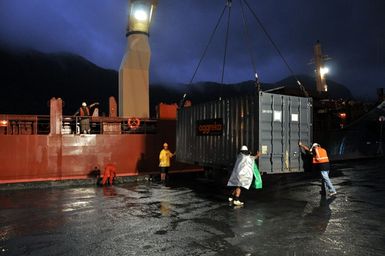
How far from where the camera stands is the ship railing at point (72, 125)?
14.2m

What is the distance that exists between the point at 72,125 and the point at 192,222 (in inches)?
381

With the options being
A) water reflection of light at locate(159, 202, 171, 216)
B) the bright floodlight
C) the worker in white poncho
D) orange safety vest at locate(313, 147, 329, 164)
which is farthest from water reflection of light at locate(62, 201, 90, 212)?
the bright floodlight

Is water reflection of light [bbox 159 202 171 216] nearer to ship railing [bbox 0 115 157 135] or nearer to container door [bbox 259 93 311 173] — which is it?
container door [bbox 259 93 311 173]

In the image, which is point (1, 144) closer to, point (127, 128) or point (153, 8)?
point (127, 128)

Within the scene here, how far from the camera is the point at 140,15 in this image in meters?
17.4

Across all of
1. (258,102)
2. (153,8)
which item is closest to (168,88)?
(153,8)

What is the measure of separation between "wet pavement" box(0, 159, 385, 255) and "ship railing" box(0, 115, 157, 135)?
114 inches

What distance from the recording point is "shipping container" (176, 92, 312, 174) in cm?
1060

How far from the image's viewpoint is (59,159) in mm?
14539

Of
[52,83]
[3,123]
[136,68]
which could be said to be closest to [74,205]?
[3,123]

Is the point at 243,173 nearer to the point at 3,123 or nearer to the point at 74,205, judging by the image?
the point at 74,205

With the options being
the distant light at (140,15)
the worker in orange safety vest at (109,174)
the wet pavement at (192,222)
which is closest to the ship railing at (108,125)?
the worker in orange safety vest at (109,174)

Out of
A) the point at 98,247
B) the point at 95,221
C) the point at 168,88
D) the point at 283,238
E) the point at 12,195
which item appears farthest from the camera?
the point at 168,88

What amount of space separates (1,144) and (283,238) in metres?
11.6
